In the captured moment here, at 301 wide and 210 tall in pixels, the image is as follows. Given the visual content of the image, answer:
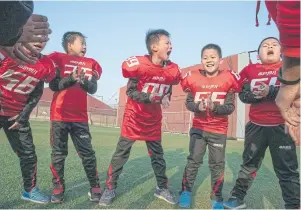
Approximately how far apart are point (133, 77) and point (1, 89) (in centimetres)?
158

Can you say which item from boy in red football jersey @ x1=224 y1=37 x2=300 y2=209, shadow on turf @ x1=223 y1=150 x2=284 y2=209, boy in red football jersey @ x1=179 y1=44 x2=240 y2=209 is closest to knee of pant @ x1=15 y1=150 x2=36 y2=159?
boy in red football jersey @ x1=179 y1=44 x2=240 y2=209

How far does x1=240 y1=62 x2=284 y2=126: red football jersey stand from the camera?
3322mm

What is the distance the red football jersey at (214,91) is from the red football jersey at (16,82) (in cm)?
195

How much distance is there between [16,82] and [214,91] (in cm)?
244

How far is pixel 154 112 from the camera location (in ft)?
12.6

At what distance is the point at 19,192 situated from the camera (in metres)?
3.41

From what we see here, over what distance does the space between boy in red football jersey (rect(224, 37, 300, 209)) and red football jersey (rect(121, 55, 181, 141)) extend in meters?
1.06

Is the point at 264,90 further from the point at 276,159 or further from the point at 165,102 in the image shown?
the point at 165,102

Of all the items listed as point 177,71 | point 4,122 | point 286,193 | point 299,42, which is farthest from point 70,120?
point 299,42

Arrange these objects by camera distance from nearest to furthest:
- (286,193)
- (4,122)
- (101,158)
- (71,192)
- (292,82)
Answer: (292,82)
(286,193)
(4,122)
(71,192)
(101,158)

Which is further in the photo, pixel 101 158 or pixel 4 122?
pixel 101 158

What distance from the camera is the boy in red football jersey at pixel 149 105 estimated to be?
3586mm

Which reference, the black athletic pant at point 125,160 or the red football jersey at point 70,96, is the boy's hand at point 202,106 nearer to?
the black athletic pant at point 125,160

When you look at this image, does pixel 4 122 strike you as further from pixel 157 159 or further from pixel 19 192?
pixel 157 159
